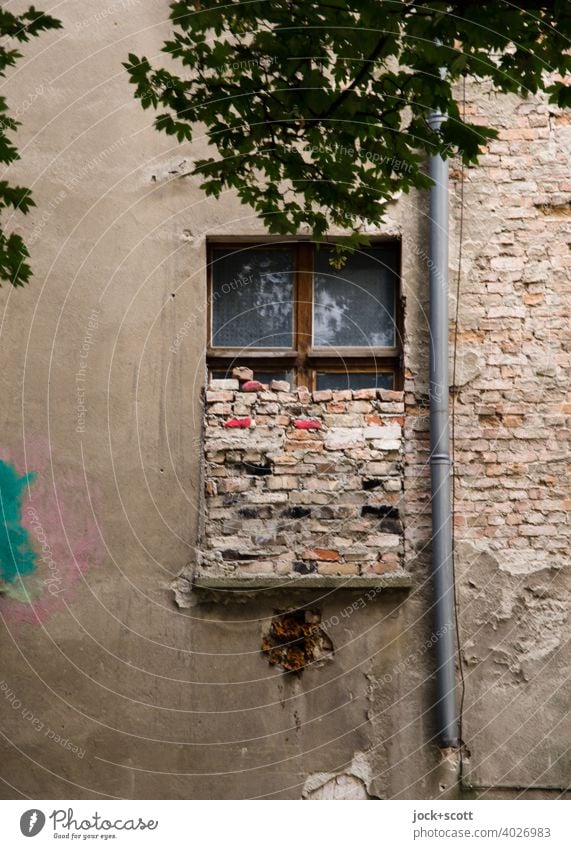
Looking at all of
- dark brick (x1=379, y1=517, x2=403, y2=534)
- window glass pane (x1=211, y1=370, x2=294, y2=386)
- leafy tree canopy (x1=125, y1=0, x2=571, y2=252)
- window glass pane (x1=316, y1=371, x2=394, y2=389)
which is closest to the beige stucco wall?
dark brick (x1=379, y1=517, x2=403, y2=534)

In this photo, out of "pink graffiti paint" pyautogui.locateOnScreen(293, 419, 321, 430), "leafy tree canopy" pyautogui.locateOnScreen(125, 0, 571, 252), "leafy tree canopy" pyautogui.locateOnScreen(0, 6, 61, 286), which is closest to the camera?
"leafy tree canopy" pyautogui.locateOnScreen(125, 0, 571, 252)

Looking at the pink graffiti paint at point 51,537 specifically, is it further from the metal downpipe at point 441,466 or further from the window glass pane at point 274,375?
the metal downpipe at point 441,466

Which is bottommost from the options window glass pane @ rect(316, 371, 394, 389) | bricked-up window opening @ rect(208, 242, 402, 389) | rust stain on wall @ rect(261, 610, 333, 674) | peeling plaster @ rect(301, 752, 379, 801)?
peeling plaster @ rect(301, 752, 379, 801)

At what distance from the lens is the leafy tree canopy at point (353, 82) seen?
3430 mm

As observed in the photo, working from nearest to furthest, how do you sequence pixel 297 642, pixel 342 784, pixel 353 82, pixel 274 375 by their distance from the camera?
pixel 353 82 < pixel 342 784 < pixel 297 642 < pixel 274 375

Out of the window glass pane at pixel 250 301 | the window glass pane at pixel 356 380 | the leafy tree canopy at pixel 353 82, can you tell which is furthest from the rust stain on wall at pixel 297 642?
the leafy tree canopy at pixel 353 82

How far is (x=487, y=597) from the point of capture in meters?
4.72

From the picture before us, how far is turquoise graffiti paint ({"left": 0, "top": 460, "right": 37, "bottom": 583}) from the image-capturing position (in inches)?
188

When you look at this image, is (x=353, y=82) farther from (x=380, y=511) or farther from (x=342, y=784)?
(x=342, y=784)

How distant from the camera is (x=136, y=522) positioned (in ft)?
15.7

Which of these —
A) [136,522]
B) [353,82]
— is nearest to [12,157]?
[353,82]

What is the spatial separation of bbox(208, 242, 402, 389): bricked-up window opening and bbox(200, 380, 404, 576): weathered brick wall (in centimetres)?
20

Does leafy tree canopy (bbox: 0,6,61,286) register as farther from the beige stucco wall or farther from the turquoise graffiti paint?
the turquoise graffiti paint

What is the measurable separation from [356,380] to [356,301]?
1.47 feet
